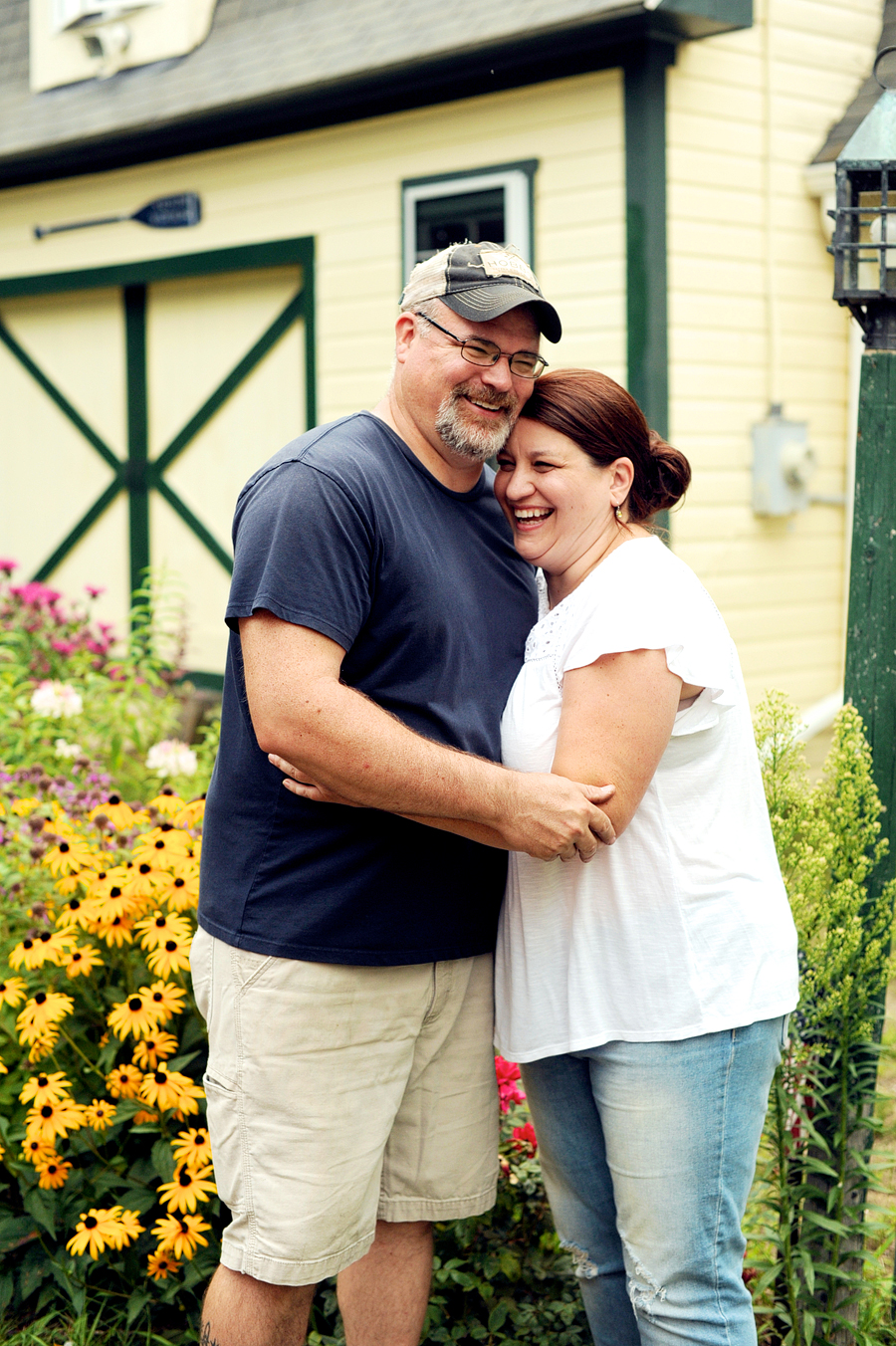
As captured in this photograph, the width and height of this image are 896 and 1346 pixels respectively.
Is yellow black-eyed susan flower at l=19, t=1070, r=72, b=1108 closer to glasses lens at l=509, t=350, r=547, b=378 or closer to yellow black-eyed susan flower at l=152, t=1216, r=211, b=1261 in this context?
yellow black-eyed susan flower at l=152, t=1216, r=211, b=1261

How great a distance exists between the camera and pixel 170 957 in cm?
278

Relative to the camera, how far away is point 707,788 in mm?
2225

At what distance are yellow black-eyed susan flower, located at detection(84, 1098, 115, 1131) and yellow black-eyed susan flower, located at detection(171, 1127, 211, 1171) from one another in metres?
0.15

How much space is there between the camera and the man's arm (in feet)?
6.95

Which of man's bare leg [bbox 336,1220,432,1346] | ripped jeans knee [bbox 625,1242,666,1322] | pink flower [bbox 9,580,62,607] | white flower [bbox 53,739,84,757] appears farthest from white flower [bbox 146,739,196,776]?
pink flower [bbox 9,580,62,607]

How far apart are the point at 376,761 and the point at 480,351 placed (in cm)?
80

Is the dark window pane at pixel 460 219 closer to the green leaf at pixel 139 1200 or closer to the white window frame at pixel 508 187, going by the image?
the white window frame at pixel 508 187

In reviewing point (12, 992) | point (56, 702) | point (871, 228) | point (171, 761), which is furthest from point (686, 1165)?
point (56, 702)

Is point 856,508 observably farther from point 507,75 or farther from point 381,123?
point 381,123

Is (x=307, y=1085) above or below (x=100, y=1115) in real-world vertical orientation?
above

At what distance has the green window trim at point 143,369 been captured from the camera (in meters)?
6.85

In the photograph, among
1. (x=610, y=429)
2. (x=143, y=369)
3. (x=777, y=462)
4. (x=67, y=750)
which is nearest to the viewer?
(x=610, y=429)

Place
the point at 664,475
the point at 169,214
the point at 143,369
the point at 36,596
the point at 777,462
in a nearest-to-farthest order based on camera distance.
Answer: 1. the point at 664,475
2. the point at 777,462
3. the point at 36,596
4. the point at 169,214
5. the point at 143,369

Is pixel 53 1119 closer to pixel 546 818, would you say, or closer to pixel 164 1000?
pixel 164 1000
